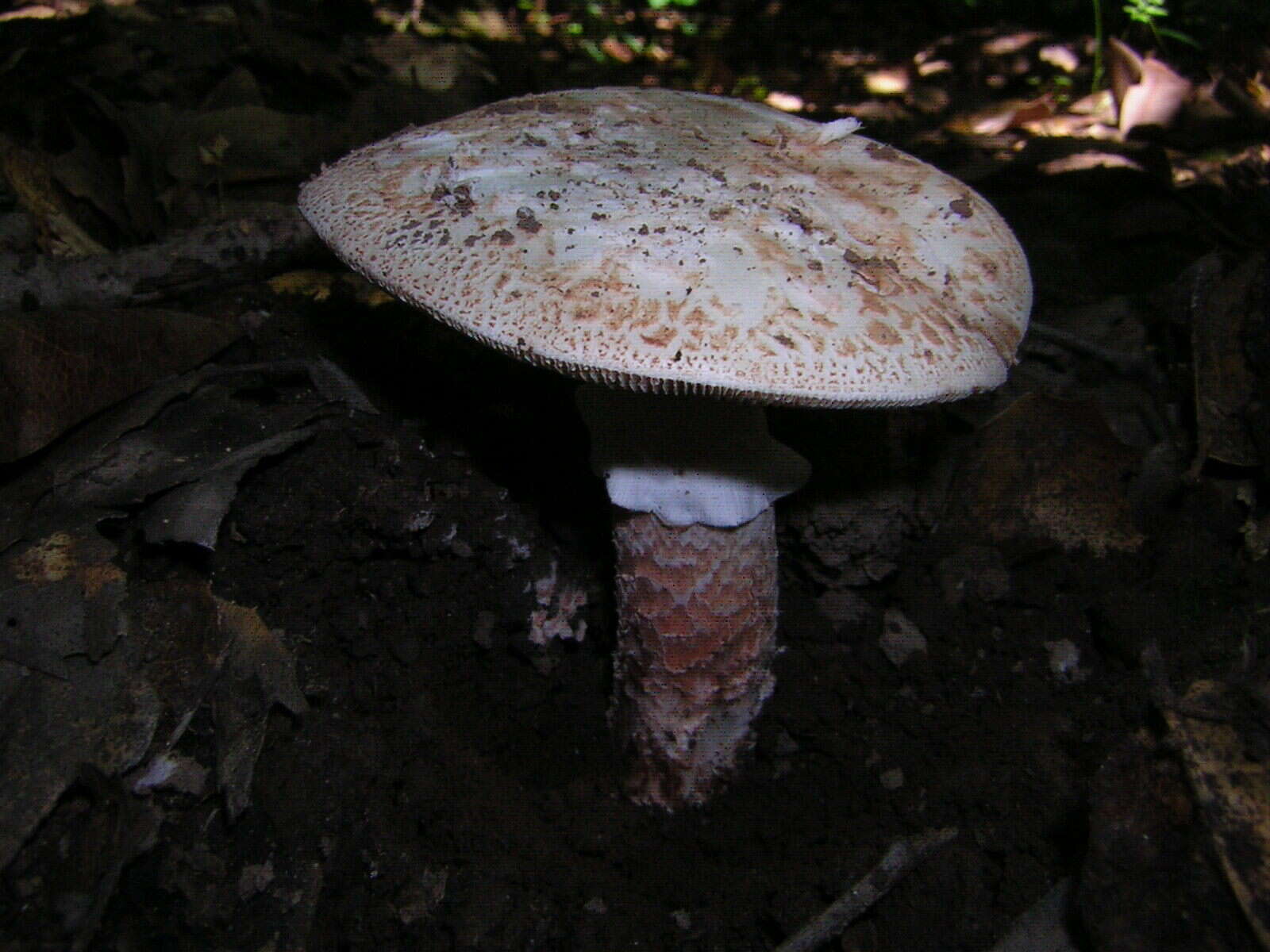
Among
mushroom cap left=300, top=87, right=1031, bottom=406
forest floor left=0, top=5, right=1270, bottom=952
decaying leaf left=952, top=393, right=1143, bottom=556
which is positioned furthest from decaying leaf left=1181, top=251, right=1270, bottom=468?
mushroom cap left=300, top=87, right=1031, bottom=406

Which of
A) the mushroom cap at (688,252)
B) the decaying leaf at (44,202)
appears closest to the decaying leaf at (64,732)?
the mushroom cap at (688,252)

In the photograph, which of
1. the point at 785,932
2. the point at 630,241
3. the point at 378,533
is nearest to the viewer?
the point at 630,241

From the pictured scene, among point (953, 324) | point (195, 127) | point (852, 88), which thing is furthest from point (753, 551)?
point (852, 88)

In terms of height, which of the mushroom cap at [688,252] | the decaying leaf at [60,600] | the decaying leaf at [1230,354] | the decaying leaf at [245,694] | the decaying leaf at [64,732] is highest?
the mushroom cap at [688,252]

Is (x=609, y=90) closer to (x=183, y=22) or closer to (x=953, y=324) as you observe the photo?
(x=953, y=324)

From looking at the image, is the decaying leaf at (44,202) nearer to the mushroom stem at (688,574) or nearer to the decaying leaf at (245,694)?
the decaying leaf at (245,694)

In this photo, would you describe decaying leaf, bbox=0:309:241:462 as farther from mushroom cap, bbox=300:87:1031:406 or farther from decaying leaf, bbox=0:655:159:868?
mushroom cap, bbox=300:87:1031:406

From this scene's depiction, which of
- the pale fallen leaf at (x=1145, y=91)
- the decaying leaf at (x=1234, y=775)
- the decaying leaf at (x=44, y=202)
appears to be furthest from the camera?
the pale fallen leaf at (x=1145, y=91)

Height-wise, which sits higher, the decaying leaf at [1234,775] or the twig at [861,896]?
the decaying leaf at [1234,775]
